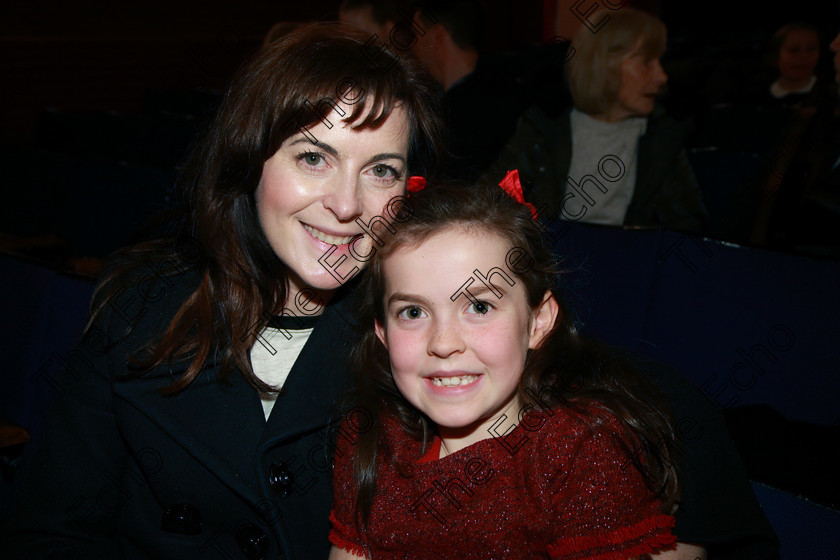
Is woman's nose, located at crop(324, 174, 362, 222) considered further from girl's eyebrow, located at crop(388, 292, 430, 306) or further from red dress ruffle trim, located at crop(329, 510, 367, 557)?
red dress ruffle trim, located at crop(329, 510, 367, 557)

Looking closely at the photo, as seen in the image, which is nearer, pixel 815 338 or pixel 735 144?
pixel 815 338

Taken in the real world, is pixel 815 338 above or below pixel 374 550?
above

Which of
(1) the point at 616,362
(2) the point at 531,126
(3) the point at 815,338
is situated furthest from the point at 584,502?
(2) the point at 531,126

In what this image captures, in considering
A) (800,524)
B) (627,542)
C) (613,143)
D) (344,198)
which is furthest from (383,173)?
(613,143)

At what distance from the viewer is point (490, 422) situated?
4.54 ft

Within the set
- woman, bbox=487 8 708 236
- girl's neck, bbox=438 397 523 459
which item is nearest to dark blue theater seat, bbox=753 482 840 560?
girl's neck, bbox=438 397 523 459

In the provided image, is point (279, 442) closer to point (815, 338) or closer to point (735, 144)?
point (815, 338)

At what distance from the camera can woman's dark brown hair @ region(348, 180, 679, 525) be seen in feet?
4.05

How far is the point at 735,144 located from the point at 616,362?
3615mm

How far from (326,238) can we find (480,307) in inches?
14.1

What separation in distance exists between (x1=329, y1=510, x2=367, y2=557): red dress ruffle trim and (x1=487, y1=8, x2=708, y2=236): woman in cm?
195

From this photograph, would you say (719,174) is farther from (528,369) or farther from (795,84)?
(528,369)

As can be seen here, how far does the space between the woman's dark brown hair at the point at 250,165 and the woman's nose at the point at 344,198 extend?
11 centimetres

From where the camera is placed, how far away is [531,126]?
10.3 ft
